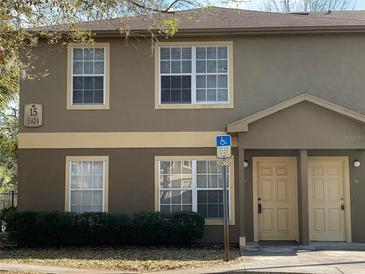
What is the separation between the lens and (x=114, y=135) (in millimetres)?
15164

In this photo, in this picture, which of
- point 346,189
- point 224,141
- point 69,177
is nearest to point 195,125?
point 224,141

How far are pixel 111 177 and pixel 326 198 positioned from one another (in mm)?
6193

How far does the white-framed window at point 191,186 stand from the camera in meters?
14.9

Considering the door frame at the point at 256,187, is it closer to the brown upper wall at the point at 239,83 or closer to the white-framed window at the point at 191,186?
the white-framed window at the point at 191,186

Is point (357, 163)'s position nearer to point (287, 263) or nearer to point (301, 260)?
point (301, 260)

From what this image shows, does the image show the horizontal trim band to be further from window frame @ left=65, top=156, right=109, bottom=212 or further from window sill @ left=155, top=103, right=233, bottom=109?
window sill @ left=155, top=103, right=233, bottom=109

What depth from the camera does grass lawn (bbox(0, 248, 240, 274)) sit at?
11773mm

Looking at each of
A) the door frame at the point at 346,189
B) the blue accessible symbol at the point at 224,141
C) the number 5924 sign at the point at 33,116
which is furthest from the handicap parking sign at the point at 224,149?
the number 5924 sign at the point at 33,116

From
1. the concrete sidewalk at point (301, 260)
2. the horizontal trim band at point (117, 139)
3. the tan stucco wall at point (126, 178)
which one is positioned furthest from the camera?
the horizontal trim band at point (117, 139)

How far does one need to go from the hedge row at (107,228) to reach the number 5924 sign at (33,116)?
103 inches

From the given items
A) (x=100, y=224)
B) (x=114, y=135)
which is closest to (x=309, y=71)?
(x=114, y=135)

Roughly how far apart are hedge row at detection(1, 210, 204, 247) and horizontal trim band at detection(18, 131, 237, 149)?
6.71 feet

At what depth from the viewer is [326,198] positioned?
15.1 meters

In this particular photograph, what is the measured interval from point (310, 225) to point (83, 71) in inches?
312
